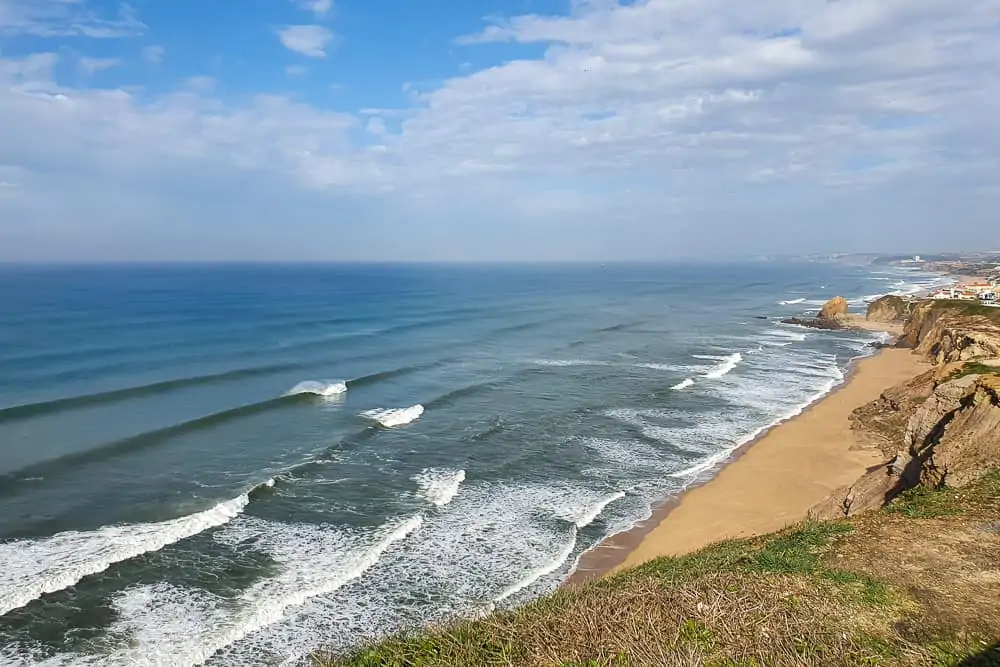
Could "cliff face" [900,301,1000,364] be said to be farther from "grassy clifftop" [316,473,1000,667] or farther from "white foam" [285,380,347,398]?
"white foam" [285,380,347,398]

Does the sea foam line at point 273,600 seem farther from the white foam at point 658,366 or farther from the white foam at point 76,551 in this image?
the white foam at point 658,366

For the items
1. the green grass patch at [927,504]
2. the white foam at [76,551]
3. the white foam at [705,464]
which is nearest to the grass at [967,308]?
the white foam at [705,464]

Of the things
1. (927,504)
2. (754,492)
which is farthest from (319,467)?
(927,504)

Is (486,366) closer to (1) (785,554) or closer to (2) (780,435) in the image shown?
(2) (780,435)

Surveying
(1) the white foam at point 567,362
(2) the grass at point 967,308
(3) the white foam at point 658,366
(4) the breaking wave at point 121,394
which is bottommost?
(3) the white foam at point 658,366

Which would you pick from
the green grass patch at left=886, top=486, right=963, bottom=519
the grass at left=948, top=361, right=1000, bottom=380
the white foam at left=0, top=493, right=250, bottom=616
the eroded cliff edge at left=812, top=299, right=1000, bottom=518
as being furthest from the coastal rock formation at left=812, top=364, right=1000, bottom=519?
the white foam at left=0, top=493, right=250, bottom=616

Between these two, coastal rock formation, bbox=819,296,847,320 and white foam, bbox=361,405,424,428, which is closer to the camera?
white foam, bbox=361,405,424,428
